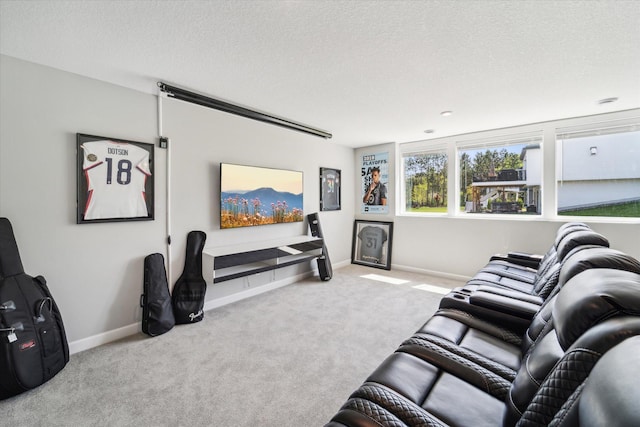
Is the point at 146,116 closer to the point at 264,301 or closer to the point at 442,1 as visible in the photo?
the point at 264,301

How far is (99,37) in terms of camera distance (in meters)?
1.89

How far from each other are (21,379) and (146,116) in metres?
2.28

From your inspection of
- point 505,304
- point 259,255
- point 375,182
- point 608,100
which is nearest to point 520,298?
point 505,304

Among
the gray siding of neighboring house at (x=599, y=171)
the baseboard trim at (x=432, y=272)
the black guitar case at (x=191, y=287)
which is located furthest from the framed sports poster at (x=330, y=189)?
the gray siding of neighboring house at (x=599, y=171)

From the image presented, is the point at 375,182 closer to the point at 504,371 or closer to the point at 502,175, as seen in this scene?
the point at 502,175

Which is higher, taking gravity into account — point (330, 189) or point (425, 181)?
point (425, 181)

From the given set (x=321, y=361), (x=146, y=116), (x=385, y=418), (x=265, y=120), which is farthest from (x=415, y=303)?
(x=146, y=116)

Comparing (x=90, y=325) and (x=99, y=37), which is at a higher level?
(x=99, y=37)

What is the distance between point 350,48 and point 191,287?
2.74 meters

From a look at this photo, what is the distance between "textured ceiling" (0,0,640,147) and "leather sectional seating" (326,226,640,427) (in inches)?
55.1

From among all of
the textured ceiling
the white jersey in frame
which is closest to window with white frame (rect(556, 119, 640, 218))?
the textured ceiling

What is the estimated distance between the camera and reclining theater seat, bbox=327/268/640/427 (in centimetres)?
76

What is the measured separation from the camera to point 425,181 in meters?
5.05

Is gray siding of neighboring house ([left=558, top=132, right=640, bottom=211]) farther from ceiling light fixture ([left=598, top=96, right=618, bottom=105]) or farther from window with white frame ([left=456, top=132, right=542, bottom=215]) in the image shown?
ceiling light fixture ([left=598, top=96, right=618, bottom=105])
